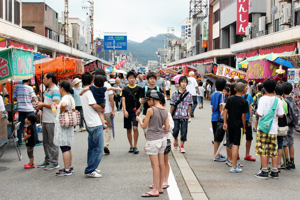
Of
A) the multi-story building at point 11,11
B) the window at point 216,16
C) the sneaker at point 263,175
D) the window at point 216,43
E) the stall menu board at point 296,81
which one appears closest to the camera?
the sneaker at point 263,175

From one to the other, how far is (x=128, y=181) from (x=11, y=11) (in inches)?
1106

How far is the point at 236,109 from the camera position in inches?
269

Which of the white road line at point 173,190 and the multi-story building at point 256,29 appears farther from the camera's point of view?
the multi-story building at point 256,29

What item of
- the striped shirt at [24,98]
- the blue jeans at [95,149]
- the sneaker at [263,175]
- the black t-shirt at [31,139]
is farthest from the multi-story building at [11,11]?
the sneaker at [263,175]

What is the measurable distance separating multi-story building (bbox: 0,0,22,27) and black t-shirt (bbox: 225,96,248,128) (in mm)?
24587

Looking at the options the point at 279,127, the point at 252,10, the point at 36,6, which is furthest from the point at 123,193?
the point at 36,6

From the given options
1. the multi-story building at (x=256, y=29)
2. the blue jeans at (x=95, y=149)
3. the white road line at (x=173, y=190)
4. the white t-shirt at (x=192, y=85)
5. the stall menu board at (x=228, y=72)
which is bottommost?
the white road line at (x=173, y=190)

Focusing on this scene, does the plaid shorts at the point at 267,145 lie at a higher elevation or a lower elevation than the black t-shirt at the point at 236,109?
lower

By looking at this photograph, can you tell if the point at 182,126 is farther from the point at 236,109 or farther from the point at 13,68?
the point at 13,68

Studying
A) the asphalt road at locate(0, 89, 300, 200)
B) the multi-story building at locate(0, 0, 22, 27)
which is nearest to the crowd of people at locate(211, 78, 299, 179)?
the asphalt road at locate(0, 89, 300, 200)

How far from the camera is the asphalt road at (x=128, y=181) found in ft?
17.9

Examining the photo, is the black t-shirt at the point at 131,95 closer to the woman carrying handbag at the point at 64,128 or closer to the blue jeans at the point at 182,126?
the blue jeans at the point at 182,126

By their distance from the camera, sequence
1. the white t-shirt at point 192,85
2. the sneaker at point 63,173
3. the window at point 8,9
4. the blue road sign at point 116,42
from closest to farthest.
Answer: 1. the sneaker at point 63,173
2. the white t-shirt at point 192,85
3. the window at point 8,9
4. the blue road sign at point 116,42

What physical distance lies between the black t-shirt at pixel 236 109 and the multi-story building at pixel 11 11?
2459 cm
